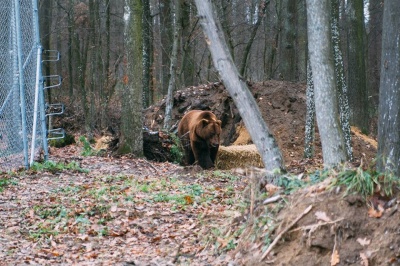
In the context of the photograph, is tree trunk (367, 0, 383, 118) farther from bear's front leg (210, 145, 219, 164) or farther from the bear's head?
the bear's head

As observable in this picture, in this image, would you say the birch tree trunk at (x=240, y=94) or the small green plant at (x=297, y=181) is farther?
the birch tree trunk at (x=240, y=94)

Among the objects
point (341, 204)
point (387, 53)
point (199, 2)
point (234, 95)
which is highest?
point (199, 2)

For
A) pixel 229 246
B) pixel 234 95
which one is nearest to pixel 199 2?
pixel 234 95

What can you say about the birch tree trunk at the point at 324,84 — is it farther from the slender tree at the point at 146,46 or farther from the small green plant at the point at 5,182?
the slender tree at the point at 146,46

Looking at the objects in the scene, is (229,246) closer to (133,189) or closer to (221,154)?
(133,189)

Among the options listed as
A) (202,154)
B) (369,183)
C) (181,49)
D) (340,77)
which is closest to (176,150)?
(202,154)

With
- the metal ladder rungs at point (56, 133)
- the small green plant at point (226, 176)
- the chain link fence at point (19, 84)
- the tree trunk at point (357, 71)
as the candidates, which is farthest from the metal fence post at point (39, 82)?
the tree trunk at point (357, 71)

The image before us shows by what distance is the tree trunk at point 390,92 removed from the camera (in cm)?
748

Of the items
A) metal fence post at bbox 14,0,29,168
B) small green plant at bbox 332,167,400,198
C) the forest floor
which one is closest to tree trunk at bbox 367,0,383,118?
the forest floor

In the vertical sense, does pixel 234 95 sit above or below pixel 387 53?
below

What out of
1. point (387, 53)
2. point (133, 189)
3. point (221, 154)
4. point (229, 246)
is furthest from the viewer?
point (221, 154)

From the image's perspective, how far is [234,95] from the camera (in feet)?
23.2

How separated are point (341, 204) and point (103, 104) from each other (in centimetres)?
1983

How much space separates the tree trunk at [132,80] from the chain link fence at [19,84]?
6.35 ft
